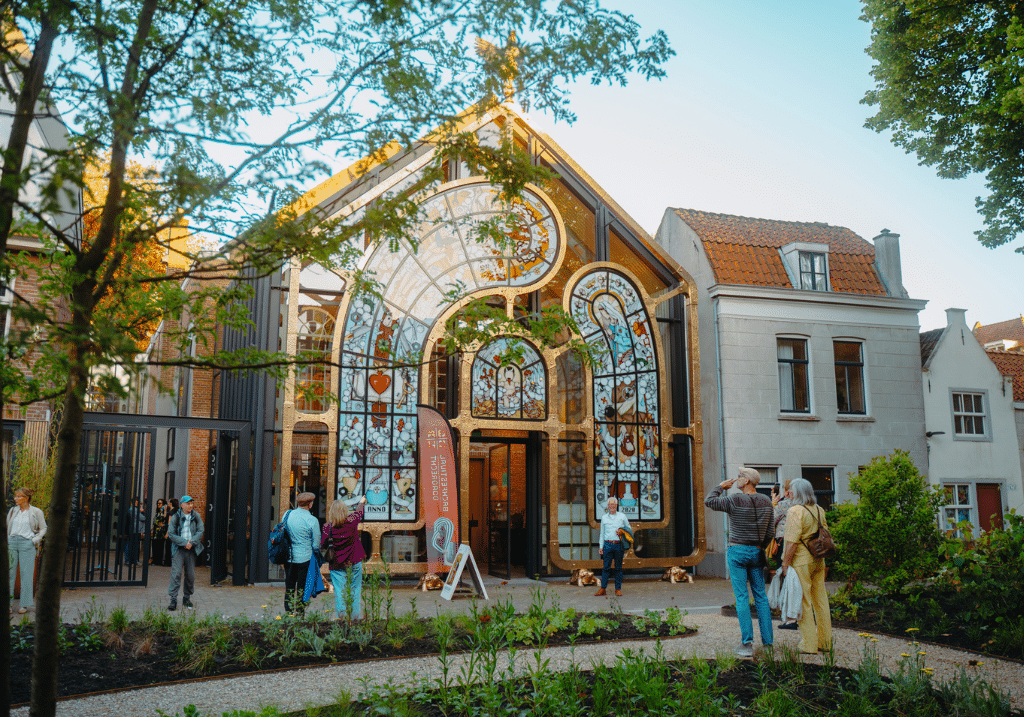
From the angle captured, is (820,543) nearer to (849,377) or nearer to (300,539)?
(300,539)

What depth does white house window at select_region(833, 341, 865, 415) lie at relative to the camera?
20.4 metres

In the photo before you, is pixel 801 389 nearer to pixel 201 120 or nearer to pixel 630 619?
pixel 630 619

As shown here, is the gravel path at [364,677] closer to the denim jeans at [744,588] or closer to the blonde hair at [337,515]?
the denim jeans at [744,588]

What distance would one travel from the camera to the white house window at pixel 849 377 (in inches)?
805

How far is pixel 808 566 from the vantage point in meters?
8.06

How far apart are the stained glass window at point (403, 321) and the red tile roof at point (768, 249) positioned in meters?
5.59

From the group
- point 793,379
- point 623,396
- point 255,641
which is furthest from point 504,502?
point 255,641

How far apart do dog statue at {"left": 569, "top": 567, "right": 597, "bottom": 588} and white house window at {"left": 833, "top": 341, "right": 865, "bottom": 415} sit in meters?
8.61

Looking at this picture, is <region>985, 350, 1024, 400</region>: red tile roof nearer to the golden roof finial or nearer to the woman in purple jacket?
the woman in purple jacket

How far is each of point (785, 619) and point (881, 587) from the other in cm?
181

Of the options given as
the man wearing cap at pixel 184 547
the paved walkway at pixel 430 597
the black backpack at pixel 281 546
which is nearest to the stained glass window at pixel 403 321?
the paved walkway at pixel 430 597

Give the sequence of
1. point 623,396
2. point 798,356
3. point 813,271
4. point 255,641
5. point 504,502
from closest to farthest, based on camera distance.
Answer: point 255,641
point 623,396
point 504,502
point 798,356
point 813,271

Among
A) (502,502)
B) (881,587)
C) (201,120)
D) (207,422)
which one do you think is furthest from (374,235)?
(502,502)

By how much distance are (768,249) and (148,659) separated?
1803 cm
